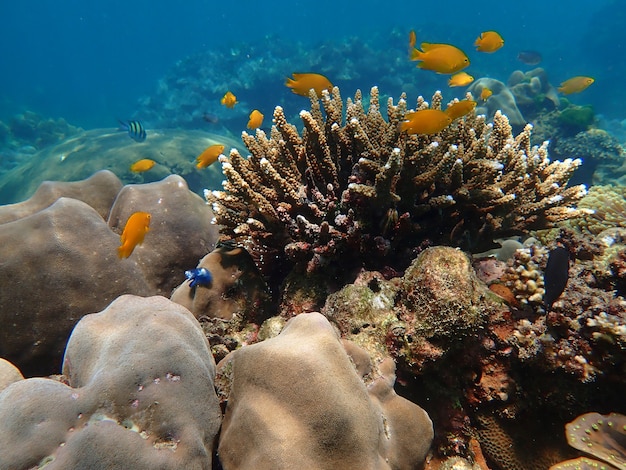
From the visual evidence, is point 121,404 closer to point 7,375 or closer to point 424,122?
point 7,375

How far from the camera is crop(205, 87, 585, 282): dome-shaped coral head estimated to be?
9.37ft

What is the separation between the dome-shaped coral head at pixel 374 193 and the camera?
9.37 ft

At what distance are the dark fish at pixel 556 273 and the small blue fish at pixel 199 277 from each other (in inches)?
102

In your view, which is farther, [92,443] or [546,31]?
[546,31]

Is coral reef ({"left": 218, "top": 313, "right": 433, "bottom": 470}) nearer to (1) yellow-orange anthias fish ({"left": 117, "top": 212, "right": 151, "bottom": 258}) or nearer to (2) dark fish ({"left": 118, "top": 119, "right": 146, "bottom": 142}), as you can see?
(1) yellow-orange anthias fish ({"left": 117, "top": 212, "right": 151, "bottom": 258})

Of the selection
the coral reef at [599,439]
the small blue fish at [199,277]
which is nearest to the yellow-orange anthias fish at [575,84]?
the coral reef at [599,439]

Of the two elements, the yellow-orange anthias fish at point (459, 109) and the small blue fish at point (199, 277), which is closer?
the small blue fish at point (199, 277)

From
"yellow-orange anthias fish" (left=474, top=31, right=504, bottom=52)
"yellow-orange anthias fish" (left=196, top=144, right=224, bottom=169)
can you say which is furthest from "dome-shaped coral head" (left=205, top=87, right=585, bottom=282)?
"yellow-orange anthias fish" (left=474, top=31, right=504, bottom=52)

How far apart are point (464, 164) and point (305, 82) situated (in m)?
2.55

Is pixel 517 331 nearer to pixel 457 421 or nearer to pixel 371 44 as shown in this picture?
pixel 457 421

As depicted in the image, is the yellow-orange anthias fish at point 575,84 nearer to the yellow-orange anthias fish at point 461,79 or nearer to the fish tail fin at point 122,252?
the yellow-orange anthias fish at point 461,79

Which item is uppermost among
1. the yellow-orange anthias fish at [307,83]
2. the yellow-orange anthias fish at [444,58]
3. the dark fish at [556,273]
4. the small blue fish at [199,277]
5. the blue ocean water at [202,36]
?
the blue ocean water at [202,36]

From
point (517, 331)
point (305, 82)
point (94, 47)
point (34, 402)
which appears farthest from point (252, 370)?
point (94, 47)

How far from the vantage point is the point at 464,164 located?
3.10m
